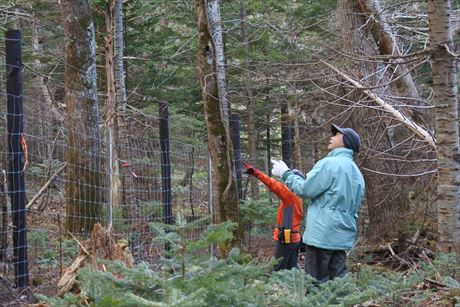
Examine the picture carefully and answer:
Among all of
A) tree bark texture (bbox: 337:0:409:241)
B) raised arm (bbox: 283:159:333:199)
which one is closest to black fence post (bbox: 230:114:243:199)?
tree bark texture (bbox: 337:0:409:241)

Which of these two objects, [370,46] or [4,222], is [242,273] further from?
[370,46]

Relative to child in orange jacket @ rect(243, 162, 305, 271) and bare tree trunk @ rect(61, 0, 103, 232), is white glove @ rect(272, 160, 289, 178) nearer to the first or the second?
child in orange jacket @ rect(243, 162, 305, 271)

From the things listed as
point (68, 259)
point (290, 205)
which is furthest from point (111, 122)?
point (290, 205)

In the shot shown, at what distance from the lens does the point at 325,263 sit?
518 centimetres

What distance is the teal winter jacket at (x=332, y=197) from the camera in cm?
507

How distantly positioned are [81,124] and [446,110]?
4650mm

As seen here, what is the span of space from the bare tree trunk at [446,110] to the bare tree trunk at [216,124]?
2.41 metres

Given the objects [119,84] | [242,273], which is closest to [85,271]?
[242,273]

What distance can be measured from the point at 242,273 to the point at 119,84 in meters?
10.2

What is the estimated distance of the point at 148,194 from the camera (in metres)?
9.08

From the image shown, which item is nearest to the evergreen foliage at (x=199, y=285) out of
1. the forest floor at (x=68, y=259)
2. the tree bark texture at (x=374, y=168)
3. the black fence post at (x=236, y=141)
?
the forest floor at (x=68, y=259)

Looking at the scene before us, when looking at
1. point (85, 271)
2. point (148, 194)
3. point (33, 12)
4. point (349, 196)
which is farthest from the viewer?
point (33, 12)

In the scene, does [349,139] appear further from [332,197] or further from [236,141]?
[236,141]

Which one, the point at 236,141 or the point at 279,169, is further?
the point at 236,141
